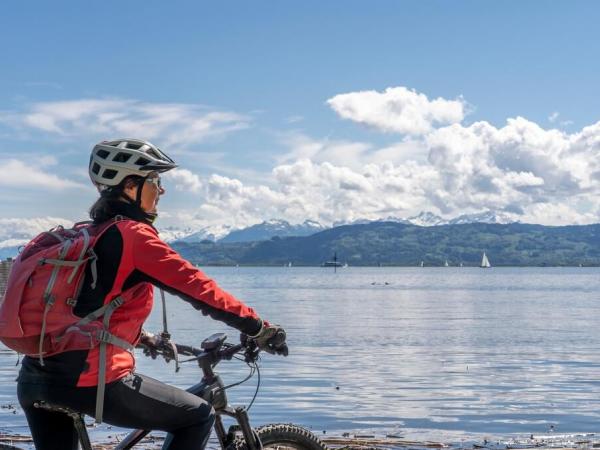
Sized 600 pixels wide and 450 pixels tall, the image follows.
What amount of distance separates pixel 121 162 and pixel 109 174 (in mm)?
98

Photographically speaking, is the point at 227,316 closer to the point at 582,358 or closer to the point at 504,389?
the point at 504,389

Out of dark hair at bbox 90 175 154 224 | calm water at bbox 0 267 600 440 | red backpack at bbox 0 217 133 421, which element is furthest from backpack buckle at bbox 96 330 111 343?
calm water at bbox 0 267 600 440

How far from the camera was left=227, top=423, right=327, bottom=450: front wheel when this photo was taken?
242 inches

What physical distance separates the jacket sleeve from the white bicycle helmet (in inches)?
14.1

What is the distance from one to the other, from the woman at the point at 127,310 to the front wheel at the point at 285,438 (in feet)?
3.43

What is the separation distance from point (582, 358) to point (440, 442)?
23667 millimetres

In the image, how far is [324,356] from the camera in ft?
118

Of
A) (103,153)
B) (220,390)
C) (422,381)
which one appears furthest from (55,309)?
(422,381)

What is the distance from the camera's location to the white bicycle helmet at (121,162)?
4988 mm

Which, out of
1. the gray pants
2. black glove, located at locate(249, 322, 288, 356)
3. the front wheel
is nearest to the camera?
the gray pants

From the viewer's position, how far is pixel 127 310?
476cm

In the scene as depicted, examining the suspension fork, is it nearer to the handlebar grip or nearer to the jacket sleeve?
the handlebar grip

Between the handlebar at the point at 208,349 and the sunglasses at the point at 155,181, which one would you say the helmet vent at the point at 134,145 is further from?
the handlebar at the point at 208,349

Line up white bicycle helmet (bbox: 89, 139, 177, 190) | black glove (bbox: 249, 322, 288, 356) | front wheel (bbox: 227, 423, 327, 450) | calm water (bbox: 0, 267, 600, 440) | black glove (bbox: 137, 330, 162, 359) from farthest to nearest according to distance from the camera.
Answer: calm water (bbox: 0, 267, 600, 440) → front wheel (bbox: 227, 423, 327, 450) → black glove (bbox: 137, 330, 162, 359) → black glove (bbox: 249, 322, 288, 356) → white bicycle helmet (bbox: 89, 139, 177, 190)
